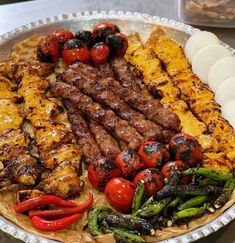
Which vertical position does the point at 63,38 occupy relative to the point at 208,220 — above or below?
above

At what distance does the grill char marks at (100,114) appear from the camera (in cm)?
324

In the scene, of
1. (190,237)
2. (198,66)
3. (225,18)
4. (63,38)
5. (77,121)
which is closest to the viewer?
(190,237)

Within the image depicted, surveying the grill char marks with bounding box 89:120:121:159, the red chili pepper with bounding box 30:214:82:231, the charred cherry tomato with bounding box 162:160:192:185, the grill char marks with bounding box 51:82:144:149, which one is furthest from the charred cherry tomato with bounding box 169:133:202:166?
the red chili pepper with bounding box 30:214:82:231

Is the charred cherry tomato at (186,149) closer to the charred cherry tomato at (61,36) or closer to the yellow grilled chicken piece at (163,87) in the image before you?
the yellow grilled chicken piece at (163,87)

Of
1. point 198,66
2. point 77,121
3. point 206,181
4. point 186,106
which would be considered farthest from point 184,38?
point 206,181

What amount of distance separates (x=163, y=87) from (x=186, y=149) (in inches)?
30.8

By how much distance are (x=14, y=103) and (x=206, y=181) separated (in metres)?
1.50

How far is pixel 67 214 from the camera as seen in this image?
2.79 meters

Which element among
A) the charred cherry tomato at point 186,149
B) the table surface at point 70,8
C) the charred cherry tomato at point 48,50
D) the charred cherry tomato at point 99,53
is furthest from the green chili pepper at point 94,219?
the table surface at point 70,8

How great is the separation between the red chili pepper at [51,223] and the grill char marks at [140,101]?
3.20 feet

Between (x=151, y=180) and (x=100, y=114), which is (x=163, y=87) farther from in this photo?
(x=151, y=180)

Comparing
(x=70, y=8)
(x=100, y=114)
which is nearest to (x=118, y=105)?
(x=100, y=114)

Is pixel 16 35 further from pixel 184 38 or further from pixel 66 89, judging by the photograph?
pixel 184 38

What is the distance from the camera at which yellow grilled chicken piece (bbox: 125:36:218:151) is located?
3263 mm
